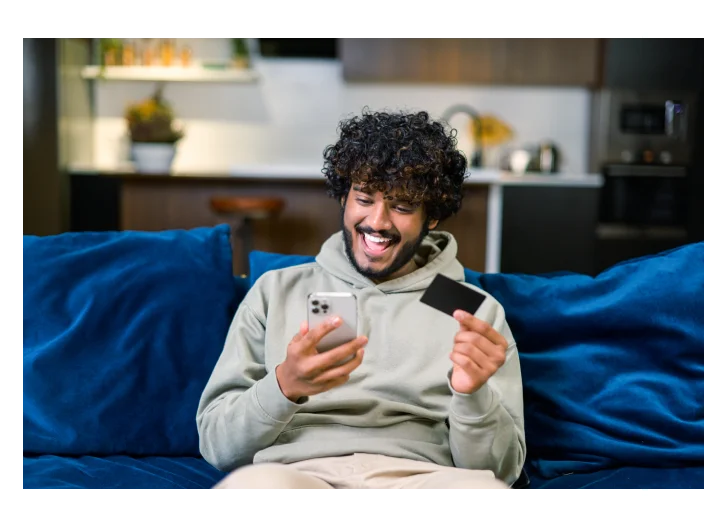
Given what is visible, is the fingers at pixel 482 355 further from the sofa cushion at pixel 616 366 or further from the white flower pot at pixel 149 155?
the white flower pot at pixel 149 155

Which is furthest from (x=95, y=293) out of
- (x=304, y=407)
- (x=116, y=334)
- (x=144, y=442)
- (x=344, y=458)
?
(x=344, y=458)

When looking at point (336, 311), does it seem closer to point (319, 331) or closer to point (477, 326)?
point (319, 331)

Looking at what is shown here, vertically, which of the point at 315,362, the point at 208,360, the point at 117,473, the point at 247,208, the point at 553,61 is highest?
the point at 553,61

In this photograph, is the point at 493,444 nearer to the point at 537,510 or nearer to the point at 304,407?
the point at 537,510

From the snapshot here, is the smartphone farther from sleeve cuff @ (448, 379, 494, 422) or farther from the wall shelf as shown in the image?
the wall shelf

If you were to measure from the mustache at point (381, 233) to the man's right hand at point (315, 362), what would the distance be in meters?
0.32

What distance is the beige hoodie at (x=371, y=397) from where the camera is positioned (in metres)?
1.31

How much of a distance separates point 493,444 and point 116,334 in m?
0.83

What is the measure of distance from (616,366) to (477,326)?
59 cm

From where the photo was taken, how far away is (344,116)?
480 centimetres

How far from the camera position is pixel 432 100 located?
5484 millimetres

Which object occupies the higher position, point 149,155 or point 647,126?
point 647,126

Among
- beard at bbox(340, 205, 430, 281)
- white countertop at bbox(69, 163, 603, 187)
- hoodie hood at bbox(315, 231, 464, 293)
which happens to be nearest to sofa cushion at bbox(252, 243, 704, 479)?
hoodie hood at bbox(315, 231, 464, 293)

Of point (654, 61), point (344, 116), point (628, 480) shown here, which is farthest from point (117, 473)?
point (654, 61)
